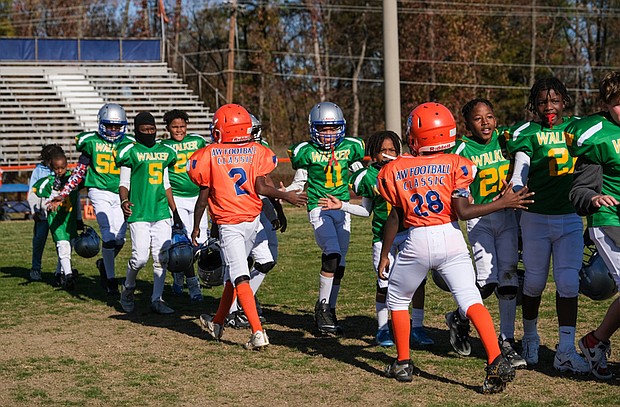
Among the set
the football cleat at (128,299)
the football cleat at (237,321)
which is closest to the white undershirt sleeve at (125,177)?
the football cleat at (128,299)

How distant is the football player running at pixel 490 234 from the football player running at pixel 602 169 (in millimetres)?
1000

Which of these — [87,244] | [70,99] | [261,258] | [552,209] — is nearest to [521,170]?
[552,209]

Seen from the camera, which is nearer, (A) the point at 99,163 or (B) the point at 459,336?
(B) the point at 459,336

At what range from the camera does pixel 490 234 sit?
6.87 meters

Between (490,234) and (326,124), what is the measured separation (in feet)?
6.76

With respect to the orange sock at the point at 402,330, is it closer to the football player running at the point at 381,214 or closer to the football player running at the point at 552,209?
the football player running at the point at 552,209

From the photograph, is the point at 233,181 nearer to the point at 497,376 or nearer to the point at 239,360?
the point at 239,360

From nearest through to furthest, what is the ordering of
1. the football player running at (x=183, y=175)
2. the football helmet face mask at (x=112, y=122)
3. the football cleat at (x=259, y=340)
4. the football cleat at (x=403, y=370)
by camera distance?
the football cleat at (x=403, y=370) → the football cleat at (x=259, y=340) → the football player running at (x=183, y=175) → the football helmet face mask at (x=112, y=122)

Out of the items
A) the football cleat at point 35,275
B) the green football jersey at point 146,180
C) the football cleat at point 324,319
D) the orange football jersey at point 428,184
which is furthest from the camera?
the football cleat at point 35,275

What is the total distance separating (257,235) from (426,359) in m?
2.38

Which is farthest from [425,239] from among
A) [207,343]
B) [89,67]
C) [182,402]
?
[89,67]

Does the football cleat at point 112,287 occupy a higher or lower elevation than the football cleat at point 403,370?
higher

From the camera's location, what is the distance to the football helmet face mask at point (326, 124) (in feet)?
26.9

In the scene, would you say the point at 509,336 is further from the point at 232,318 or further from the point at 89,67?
the point at 89,67
